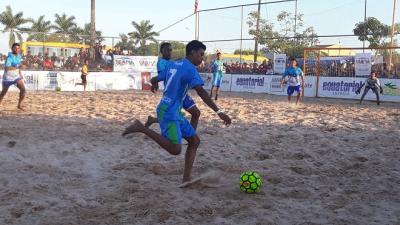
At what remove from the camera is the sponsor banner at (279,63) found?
78.3 feet

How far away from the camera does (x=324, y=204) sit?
4824 mm

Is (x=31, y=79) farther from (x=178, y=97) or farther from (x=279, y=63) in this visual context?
(x=178, y=97)

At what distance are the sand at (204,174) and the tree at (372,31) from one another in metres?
11.1

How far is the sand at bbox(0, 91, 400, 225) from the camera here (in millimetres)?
4434

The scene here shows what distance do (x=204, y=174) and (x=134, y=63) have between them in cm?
2211

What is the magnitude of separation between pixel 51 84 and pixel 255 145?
54.6 ft

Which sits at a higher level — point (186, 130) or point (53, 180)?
point (186, 130)

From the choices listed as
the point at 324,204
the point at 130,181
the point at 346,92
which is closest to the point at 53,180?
the point at 130,181

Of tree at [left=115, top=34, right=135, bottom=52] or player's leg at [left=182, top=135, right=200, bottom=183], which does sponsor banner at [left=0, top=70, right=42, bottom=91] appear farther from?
player's leg at [left=182, top=135, right=200, bottom=183]

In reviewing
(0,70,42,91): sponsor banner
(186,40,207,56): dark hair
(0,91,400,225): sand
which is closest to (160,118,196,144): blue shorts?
(0,91,400,225): sand

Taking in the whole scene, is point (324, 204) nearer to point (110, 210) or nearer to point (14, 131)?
point (110, 210)

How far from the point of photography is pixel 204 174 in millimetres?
5926

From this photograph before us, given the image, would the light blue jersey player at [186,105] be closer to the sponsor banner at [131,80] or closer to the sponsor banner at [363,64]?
the sponsor banner at [363,64]

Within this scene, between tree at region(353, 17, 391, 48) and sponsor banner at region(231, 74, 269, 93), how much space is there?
196 inches
